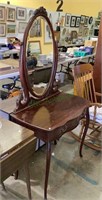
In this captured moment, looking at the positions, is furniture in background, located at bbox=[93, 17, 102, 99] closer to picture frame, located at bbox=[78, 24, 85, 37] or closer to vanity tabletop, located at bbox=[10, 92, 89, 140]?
vanity tabletop, located at bbox=[10, 92, 89, 140]

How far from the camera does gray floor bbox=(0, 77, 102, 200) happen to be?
164 centimetres

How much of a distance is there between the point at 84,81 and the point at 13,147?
135 cm

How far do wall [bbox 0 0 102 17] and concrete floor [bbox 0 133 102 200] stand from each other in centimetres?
526

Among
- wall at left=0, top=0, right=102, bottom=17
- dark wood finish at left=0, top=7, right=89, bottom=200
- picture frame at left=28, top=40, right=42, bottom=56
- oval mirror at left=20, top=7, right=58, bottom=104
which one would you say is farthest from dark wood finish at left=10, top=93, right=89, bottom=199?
wall at left=0, top=0, right=102, bottom=17

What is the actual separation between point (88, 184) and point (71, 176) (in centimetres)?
16

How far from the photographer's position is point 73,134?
2.50 meters

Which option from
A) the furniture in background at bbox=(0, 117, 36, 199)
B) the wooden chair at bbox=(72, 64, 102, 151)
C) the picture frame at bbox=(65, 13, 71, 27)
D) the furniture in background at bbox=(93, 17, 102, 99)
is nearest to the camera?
the furniture in background at bbox=(0, 117, 36, 199)

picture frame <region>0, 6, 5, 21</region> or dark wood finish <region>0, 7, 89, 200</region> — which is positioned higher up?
picture frame <region>0, 6, 5, 21</region>

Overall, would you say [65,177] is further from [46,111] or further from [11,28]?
[11,28]

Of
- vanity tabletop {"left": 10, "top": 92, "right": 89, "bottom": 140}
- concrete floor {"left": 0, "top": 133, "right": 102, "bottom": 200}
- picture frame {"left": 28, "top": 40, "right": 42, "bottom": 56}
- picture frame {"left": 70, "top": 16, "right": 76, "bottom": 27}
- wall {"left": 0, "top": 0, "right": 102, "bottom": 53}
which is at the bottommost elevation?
concrete floor {"left": 0, "top": 133, "right": 102, "bottom": 200}

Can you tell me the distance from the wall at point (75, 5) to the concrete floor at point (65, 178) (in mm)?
5256

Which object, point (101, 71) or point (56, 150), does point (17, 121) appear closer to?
point (56, 150)

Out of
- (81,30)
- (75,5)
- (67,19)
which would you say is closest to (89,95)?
(67,19)

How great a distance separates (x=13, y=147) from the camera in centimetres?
113
